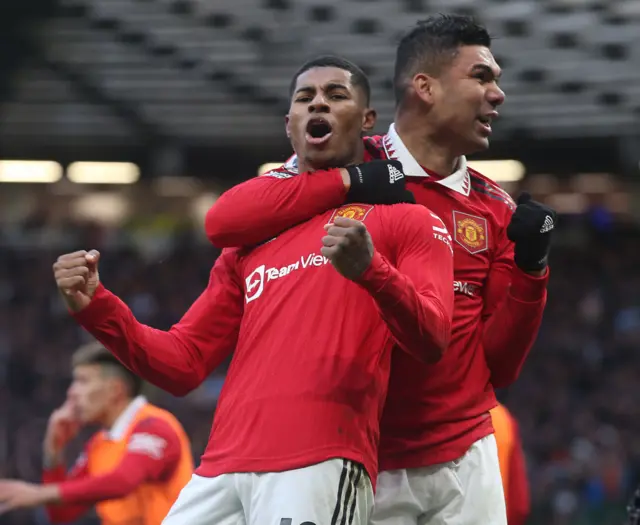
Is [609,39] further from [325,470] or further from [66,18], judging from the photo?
[325,470]

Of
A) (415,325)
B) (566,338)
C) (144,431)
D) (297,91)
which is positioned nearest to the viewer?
(415,325)

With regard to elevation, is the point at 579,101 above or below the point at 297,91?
below

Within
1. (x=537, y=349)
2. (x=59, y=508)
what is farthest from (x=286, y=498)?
(x=537, y=349)

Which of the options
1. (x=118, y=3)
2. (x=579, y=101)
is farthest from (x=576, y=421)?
(x=118, y=3)

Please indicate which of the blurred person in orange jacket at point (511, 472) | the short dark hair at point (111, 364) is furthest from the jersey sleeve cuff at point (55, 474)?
the blurred person in orange jacket at point (511, 472)

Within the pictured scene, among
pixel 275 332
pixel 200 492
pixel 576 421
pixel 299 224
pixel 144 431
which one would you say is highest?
pixel 299 224

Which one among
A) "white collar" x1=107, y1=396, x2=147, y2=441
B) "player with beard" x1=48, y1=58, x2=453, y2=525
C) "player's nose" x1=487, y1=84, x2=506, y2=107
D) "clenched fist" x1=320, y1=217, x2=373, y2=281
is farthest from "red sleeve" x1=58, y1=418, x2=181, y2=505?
"clenched fist" x1=320, y1=217, x2=373, y2=281

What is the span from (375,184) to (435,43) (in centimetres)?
61

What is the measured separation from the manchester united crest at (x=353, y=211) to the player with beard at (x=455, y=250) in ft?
0.08

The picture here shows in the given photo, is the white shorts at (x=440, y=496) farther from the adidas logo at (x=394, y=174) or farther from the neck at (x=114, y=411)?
the neck at (x=114, y=411)

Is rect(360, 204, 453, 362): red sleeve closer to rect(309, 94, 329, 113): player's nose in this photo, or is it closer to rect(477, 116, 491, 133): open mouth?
rect(309, 94, 329, 113): player's nose

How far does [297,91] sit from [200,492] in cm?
109

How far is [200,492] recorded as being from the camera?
113 inches

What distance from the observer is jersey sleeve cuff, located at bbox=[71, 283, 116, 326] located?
9.84 feet
